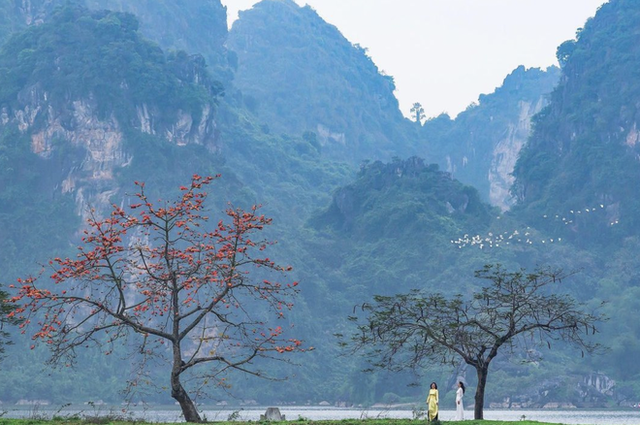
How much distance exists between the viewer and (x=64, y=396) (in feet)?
504

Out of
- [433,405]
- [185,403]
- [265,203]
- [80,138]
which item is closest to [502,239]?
[265,203]

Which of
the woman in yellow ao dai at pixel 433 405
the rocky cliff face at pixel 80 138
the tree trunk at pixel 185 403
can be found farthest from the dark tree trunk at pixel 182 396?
the rocky cliff face at pixel 80 138

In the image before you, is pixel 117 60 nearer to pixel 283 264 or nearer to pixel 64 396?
pixel 283 264

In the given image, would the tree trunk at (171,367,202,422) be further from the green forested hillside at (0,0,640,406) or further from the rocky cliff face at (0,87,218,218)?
the rocky cliff face at (0,87,218,218)

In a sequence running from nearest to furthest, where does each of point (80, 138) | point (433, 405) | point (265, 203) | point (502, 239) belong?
1. point (433, 405)
2. point (502, 239)
3. point (80, 138)
4. point (265, 203)

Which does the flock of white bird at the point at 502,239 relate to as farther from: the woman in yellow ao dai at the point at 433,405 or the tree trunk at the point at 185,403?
the tree trunk at the point at 185,403

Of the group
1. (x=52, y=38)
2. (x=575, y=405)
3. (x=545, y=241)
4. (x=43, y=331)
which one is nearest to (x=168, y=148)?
(x=52, y=38)

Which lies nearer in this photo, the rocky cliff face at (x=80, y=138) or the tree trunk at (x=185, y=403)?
the tree trunk at (x=185, y=403)

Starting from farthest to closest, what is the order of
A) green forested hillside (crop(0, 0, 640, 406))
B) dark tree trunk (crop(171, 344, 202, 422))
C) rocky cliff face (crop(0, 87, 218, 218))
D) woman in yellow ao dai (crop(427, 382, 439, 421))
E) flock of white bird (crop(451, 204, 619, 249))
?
rocky cliff face (crop(0, 87, 218, 218))
flock of white bird (crop(451, 204, 619, 249))
green forested hillside (crop(0, 0, 640, 406))
woman in yellow ao dai (crop(427, 382, 439, 421))
dark tree trunk (crop(171, 344, 202, 422))

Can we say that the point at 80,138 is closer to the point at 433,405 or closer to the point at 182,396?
the point at 182,396

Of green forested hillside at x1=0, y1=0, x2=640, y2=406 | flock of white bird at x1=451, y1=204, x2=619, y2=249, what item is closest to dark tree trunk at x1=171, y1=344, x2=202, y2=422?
green forested hillside at x1=0, y1=0, x2=640, y2=406

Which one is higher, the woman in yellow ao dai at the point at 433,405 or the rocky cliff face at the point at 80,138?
the rocky cliff face at the point at 80,138

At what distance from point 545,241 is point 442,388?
162 feet

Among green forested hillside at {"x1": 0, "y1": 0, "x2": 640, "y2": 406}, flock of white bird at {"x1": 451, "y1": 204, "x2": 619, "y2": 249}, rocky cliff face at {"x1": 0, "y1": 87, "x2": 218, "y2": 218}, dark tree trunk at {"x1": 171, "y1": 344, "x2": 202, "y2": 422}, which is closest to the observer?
dark tree trunk at {"x1": 171, "y1": 344, "x2": 202, "y2": 422}
